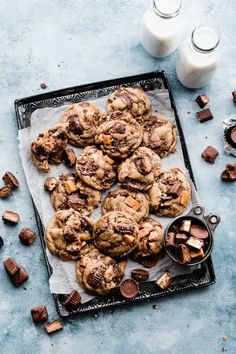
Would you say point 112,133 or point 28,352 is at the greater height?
point 112,133

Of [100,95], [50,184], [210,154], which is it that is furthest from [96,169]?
[210,154]

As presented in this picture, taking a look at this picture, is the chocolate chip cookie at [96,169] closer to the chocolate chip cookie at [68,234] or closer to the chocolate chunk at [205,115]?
the chocolate chip cookie at [68,234]

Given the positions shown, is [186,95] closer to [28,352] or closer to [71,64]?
[71,64]

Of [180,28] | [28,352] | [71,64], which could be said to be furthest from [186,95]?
[28,352]

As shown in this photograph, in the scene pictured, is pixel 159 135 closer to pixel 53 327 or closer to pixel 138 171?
pixel 138 171

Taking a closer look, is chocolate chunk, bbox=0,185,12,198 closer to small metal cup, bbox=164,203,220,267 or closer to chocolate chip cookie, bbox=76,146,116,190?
chocolate chip cookie, bbox=76,146,116,190

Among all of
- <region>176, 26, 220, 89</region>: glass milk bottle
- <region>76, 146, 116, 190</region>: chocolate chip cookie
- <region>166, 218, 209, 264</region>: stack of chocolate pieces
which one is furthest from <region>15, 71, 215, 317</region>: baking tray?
<region>76, 146, 116, 190</region>: chocolate chip cookie

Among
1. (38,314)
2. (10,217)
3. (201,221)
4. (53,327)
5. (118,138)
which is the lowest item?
(53,327)
